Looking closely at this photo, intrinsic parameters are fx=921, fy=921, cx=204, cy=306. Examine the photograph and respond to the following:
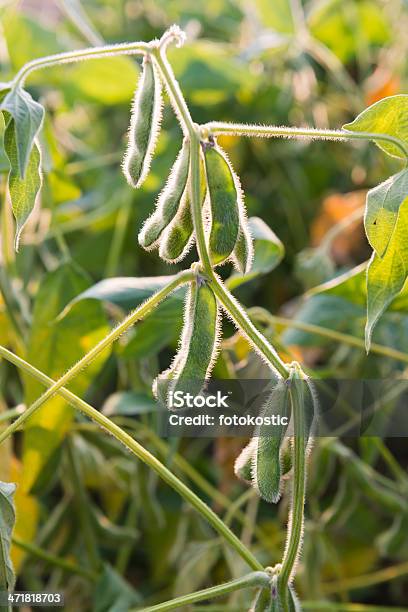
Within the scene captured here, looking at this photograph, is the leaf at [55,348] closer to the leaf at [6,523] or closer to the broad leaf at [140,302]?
the broad leaf at [140,302]

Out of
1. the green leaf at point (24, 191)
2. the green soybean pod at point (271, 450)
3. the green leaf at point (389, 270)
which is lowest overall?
the green soybean pod at point (271, 450)

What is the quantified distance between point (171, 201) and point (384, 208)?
0.09 meters

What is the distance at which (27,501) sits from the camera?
600 mm

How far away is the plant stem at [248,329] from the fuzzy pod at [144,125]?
0.18 ft

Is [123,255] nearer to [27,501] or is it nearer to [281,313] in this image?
[281,313]

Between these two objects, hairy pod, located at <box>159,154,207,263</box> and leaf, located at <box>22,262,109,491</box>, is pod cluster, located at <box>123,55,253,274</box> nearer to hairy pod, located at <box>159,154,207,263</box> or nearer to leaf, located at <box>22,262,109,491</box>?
hairy pod, located at <box>159,154,207,263</box>

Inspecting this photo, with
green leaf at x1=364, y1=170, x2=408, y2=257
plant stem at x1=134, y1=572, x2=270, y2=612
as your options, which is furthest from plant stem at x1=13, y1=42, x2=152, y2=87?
plant stem at x1=134, y1=572, x2=270, y2=612

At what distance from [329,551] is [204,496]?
0.10 meters

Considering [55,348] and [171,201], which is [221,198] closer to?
[171,201]

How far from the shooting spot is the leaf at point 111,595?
1.80 feet

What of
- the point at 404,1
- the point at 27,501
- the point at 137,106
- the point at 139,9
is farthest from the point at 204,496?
the point at 139,9

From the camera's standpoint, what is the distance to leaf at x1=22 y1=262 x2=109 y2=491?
54 cm

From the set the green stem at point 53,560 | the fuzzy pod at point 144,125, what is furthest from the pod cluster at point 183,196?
the green stem at point 53,560

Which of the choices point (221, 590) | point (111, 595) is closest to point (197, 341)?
point (221, 590)
